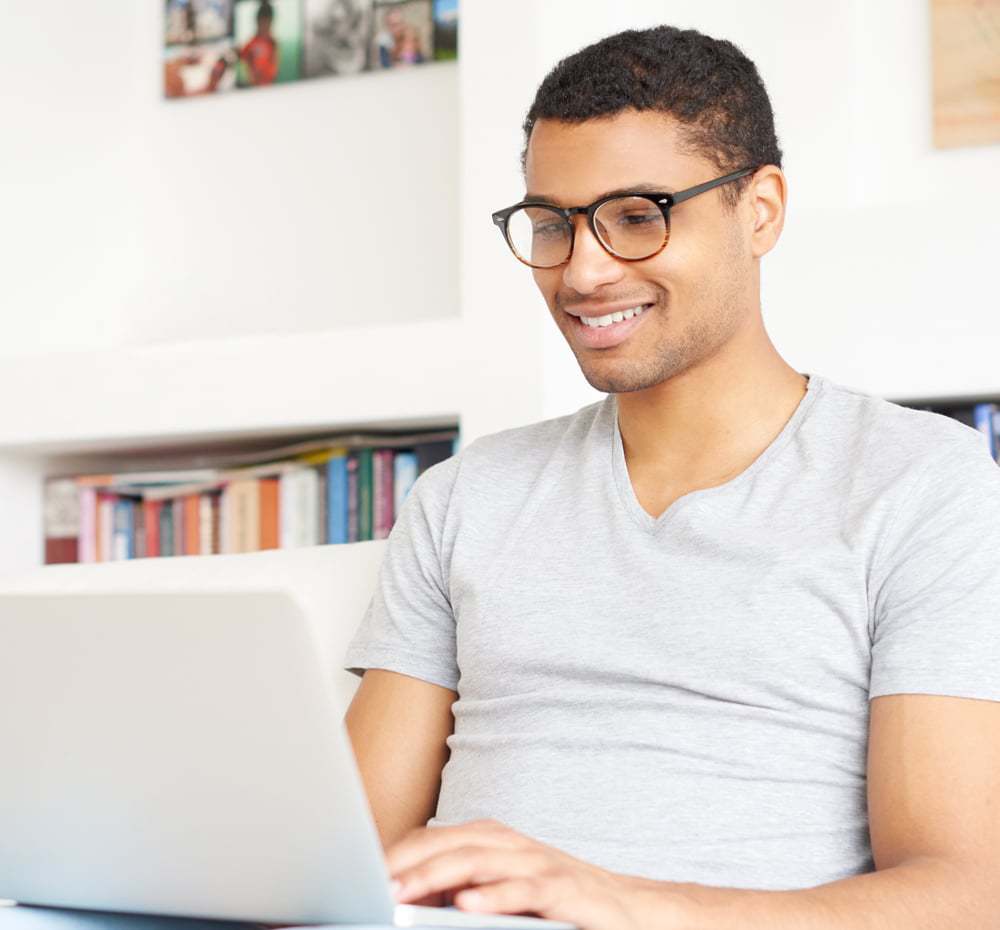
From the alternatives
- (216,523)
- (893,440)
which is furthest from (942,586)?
(216,523)

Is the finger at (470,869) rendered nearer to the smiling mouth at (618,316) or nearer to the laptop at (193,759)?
the laptop at (193,759)

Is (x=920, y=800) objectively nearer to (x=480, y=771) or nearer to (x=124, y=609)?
(x=480, y=771)

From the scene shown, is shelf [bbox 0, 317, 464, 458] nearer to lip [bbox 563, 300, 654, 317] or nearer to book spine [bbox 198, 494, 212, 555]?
book spine [bbox 198, 494, 212, 555]

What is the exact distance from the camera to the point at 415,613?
1.46m

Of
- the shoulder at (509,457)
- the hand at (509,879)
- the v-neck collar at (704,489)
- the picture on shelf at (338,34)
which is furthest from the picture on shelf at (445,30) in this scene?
the hand at (509,879)

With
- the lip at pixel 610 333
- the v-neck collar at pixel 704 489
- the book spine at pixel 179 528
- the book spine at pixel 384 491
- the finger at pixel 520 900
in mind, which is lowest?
the finger at pixel 520 900

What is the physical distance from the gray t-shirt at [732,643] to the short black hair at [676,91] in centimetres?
25

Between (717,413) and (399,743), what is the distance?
450 millimetres

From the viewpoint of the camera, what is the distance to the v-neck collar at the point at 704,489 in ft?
4.37

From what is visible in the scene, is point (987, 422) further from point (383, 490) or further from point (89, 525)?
point (89, 525)

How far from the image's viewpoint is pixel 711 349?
1.41m

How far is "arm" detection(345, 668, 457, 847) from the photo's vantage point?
4.57 ft

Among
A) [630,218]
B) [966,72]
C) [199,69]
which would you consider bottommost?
[630,218]

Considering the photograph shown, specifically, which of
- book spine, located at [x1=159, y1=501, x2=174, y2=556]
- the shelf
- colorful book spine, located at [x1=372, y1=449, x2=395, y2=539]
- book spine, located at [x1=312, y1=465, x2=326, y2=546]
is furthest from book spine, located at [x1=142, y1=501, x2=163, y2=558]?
colorful book spine, located at [x1=372, y1=449, x2=395, y2=539]
